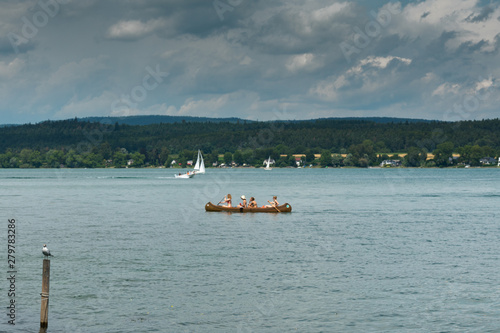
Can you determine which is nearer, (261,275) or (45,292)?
(45,292)

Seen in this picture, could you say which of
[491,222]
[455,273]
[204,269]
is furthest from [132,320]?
[491,222]

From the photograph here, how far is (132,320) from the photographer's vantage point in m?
28.3

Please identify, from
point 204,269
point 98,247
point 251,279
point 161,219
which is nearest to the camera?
point 251,279

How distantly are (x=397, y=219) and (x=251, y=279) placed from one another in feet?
132

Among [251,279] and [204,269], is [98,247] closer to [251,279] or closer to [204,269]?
[204,269]

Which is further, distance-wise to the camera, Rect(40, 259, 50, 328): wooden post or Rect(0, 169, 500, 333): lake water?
Rect(0, 169, 500, 333): lake water

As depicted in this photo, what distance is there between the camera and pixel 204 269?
130 ft

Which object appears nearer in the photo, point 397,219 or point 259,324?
point 259,324

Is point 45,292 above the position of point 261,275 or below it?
above

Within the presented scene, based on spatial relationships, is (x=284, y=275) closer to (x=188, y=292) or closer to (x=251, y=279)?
(x=251, y=279)

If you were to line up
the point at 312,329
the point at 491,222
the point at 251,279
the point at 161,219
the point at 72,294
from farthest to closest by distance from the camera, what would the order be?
the point at 161,219 → the point at 491,222 → the point at 251,279 → the point at 72,294 → the point at 312,329

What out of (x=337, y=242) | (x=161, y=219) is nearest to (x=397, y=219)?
(x=337, y=242)

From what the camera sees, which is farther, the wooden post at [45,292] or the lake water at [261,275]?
the lake water at [261,275]

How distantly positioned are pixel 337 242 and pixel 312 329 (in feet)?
82.9
